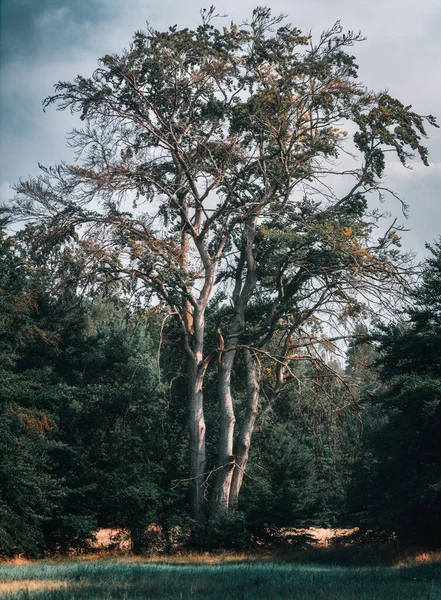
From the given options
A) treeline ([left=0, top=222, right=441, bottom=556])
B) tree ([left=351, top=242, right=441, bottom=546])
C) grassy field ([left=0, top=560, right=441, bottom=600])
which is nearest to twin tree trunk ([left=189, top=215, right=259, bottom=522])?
treeline ([left=0, top=222, right=441, bottom=556])

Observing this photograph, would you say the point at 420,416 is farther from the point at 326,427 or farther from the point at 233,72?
the point at 233,72

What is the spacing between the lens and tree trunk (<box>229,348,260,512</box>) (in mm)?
19938

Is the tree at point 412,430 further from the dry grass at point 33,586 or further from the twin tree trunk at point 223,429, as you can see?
the dry grass at point 33,586

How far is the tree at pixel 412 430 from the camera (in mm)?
15773

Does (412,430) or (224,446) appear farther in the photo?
(224,446)

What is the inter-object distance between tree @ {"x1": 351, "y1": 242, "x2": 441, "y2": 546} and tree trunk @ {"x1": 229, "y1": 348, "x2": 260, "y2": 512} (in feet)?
12.6

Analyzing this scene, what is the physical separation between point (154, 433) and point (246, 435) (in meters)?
5.57

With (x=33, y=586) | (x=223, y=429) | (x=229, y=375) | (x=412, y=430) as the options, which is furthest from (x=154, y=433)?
(x=33, y=586)

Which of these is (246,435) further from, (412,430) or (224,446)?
(412,430)

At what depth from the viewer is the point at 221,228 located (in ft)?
71.3

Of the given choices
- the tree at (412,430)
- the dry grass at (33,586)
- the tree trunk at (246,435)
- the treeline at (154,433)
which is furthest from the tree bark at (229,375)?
the dry grass at (33,586)

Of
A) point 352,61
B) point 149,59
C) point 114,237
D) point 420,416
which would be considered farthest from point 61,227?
point 420,416

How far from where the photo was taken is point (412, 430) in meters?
16.7

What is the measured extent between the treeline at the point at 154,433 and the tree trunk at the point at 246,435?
446mm
